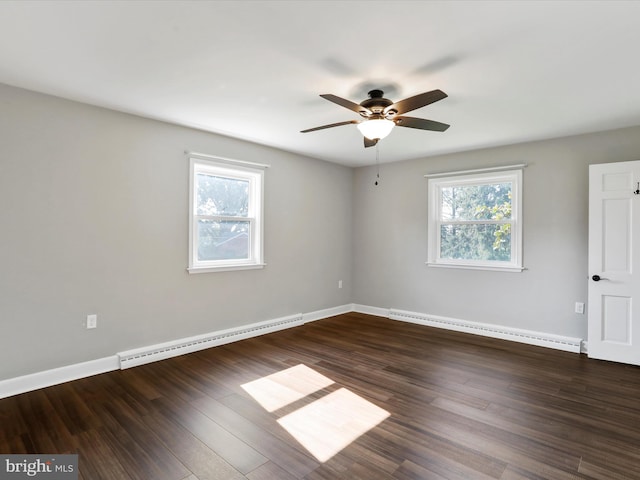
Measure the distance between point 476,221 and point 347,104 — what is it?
10.3 ft

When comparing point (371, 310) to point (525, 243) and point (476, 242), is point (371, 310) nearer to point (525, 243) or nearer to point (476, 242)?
point (476, 242)

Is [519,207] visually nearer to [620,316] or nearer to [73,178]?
[620,316]

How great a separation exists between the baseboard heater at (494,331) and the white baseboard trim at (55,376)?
3.88 meters

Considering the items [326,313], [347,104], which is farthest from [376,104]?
[326,313]

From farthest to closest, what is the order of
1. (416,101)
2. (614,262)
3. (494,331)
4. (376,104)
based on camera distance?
(494,331), (614,262), (376,104), (416,101)

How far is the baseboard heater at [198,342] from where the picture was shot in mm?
3481

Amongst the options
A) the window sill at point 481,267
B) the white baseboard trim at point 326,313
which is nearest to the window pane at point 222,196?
the white baseboard trim at point 326,313

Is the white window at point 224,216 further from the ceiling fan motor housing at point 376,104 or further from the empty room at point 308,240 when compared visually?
the ceiling fan motor housing at point 376,104

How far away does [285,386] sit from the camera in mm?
3035

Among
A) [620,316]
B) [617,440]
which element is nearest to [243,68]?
[617,440]

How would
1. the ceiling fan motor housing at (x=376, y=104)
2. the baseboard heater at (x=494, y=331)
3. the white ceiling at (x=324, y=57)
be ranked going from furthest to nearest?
the baseboard heater at (x=494, y=331) → the ceiling fan motor housing at (x=376, y=104) → the white ceiling at (x=324, y=57)

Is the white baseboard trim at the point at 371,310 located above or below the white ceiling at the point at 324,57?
below

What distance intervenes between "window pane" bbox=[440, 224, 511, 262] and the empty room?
1.1 inches

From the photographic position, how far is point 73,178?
314cm
